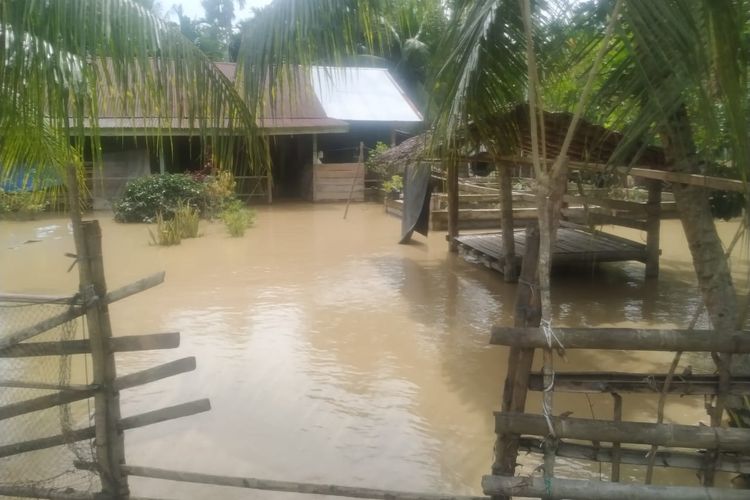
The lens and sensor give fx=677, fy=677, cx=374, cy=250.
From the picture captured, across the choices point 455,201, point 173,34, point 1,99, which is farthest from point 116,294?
point 455,201

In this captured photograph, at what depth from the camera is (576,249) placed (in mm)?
9930

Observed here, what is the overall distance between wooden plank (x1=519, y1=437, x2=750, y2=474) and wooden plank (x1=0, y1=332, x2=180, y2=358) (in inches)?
72.6

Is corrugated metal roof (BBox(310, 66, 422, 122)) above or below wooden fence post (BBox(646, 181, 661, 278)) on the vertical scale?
above

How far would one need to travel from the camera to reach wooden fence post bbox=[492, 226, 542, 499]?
9.82 ft

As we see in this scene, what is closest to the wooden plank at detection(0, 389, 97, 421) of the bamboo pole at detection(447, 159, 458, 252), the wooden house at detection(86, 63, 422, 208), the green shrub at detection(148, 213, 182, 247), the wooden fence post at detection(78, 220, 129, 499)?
the wooden fence post at detection(78, 220, 129, 499)

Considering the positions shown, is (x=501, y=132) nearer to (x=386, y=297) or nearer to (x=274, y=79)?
(x=274, y=79)

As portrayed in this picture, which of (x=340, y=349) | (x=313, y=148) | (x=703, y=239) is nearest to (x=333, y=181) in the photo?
(x=313, y=148)

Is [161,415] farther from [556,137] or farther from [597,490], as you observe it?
[556,137]

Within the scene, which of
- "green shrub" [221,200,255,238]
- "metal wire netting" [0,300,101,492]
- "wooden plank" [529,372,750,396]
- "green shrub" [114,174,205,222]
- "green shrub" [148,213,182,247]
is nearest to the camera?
"wooden plank" [529,372,750,396]

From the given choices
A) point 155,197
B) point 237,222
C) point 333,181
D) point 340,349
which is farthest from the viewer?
point 333,181

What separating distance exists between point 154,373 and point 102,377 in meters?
0.26

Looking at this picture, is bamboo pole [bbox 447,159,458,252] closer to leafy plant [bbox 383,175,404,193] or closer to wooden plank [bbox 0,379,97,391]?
leafy plant [bbox 383,175,404,193]

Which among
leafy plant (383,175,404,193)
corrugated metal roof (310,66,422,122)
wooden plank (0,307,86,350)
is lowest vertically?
wooden plank (0,307,86,350)

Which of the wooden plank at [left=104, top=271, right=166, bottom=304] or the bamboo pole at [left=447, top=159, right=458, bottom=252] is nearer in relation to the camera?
the wooden plank at [left=104, top=271, right=166, bottom=304]
